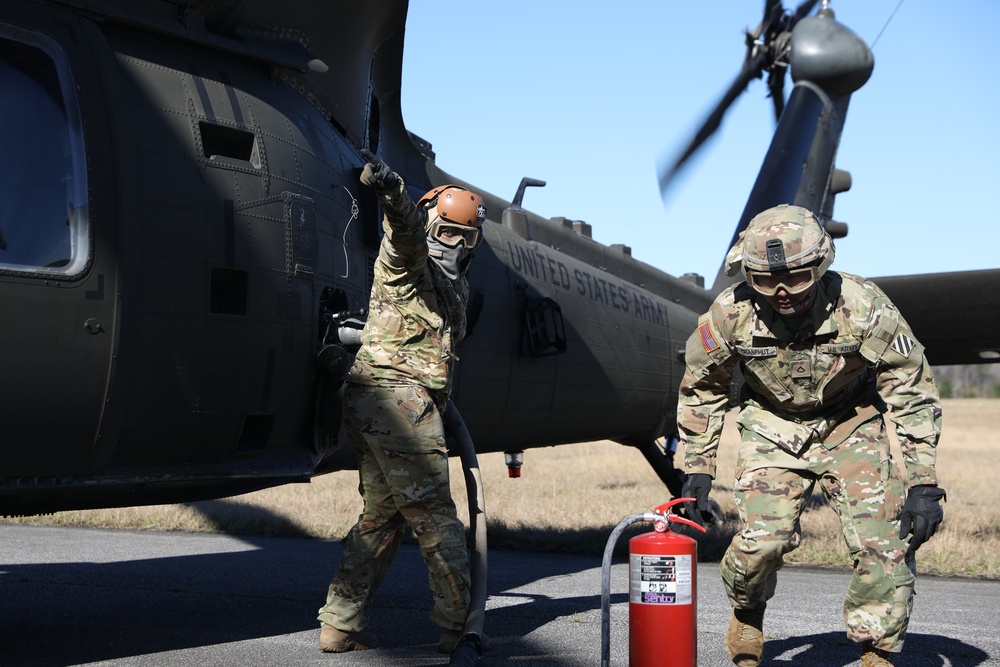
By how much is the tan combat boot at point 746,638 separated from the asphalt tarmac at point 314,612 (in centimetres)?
18

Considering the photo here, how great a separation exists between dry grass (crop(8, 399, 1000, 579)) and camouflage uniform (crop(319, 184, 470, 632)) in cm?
258

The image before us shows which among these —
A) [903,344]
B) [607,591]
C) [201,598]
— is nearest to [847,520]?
[903,344]

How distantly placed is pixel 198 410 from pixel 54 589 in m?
2.48

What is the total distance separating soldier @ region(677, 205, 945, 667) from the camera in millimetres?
4016

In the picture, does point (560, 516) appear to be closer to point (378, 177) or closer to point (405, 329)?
point (405, 329)

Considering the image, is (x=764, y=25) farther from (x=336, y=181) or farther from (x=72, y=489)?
(x=72, y=489)

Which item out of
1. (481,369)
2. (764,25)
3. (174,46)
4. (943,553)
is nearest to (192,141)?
(174,46)

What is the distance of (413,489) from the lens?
4.41 m

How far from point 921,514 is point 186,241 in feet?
9.75

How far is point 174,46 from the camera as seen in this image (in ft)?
15.1

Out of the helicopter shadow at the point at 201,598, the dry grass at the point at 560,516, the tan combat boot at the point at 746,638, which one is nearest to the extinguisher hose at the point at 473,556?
the helicopter shadow at the point at 201,598

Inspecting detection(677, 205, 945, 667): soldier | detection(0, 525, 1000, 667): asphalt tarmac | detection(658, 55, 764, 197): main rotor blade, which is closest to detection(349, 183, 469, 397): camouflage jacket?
detection(677, 205, 945, 667): soldier

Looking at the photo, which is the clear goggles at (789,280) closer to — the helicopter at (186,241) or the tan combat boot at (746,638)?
the tan combat boot at (746,638)

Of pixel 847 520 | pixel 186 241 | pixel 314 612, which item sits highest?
pixel 186 241
